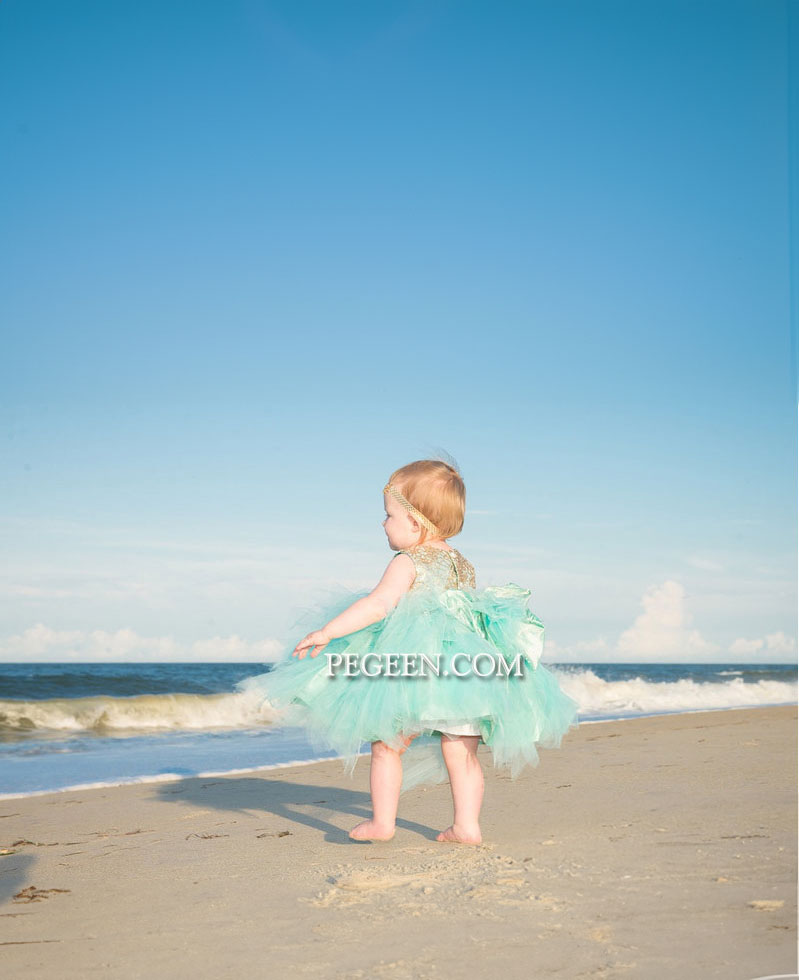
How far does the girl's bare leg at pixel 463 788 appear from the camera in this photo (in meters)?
3.67


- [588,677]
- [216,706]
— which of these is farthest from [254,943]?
[588,677]

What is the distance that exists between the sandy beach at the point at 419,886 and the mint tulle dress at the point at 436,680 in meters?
0.46

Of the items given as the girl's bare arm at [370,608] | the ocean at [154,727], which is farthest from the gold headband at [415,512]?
the ocean at [154,727]

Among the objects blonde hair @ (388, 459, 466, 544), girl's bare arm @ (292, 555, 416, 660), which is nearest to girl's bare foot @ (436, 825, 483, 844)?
girl's bare arm @ (292, 555, 416, 660)

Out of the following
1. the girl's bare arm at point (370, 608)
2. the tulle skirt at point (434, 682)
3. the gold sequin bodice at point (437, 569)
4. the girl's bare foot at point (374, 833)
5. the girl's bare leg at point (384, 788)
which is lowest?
the girl's bare foot at point (374, 833)

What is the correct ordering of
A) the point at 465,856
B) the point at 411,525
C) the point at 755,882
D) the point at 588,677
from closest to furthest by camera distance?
the point at 755,882 → the point at 465,856 → the point at 411,525 → the point at 588,677

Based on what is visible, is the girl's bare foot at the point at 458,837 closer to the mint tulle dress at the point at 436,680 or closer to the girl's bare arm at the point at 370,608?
the mint tulle dress at the point at 436,680

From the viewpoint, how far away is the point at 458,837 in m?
3.68

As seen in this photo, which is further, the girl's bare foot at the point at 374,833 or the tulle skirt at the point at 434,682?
the girl's bare foot at the point at 374,833

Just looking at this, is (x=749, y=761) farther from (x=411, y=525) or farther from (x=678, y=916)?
(x=678, y=916)

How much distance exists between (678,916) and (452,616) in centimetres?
148

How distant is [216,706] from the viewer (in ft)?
46.5

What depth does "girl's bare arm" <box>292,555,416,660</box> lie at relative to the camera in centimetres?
372

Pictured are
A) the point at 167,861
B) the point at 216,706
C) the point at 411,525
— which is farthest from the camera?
the point at 216,706
